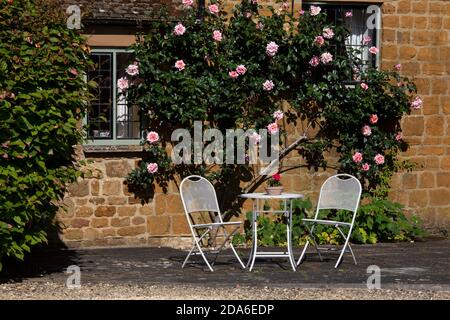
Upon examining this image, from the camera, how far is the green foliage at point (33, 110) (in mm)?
8922

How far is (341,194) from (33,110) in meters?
3.70

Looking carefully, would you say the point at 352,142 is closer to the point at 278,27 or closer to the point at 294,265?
the point at 278,27

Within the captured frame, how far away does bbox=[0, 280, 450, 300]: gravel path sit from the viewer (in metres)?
8.45

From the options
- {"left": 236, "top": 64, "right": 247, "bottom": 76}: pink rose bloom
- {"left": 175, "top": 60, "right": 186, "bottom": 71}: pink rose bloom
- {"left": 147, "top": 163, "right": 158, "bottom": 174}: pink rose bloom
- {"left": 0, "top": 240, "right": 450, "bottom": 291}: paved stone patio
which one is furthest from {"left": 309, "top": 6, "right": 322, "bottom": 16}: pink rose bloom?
{"left": 0, "top": 240, "right": 450, "bottom": 291}: paved stone patio

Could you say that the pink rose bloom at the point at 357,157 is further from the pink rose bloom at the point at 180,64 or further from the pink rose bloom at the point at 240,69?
the pink rose bloom at the point at 180,64

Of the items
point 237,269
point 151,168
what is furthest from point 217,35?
point 237,269

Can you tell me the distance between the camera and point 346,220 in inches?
492

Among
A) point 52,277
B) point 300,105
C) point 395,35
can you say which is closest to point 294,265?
point 52,277

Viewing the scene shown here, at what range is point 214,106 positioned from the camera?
40.5 feet

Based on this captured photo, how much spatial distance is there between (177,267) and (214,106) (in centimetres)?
272

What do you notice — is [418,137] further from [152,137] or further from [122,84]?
[122,84]

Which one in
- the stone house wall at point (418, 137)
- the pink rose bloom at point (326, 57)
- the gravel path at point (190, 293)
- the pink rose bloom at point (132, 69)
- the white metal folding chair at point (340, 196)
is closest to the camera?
the gravel path at point (190, 293)

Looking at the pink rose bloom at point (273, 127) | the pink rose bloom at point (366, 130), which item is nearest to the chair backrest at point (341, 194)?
the pink rose bloom at point (273, 127)

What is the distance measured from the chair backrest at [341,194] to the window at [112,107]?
2728 mm
